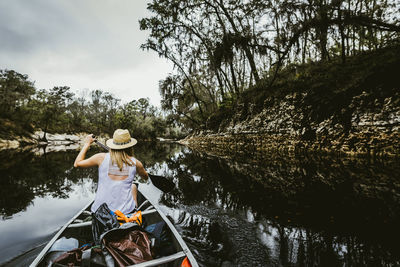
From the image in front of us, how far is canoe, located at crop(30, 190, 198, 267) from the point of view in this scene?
171cm

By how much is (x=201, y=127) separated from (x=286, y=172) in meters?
20.1

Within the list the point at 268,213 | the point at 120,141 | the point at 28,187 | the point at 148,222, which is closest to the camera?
the point at 120,141

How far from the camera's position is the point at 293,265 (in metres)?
2.25

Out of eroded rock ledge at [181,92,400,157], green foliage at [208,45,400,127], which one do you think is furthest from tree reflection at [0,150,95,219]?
green foliage at [208,45,400,127]

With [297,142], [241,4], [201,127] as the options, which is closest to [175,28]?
[241,4]

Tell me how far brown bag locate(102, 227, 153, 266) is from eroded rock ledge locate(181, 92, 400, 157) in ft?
28.9

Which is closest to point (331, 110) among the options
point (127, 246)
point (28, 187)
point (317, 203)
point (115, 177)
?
point (317, 203)

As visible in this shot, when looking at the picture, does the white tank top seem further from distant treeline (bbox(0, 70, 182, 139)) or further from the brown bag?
distant treeline (bbox(0, 70, 182, 139))

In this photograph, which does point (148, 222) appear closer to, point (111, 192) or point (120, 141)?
point (111, 192)

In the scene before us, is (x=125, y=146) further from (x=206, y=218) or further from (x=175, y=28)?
(x=175, y=28)

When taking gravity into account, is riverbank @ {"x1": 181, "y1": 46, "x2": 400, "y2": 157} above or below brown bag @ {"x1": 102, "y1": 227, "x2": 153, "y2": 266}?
above

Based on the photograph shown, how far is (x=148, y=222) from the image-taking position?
322 cm

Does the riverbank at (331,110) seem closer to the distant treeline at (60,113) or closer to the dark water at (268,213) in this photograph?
the dark water at (268,213)

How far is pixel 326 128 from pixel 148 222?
30.4 ft
